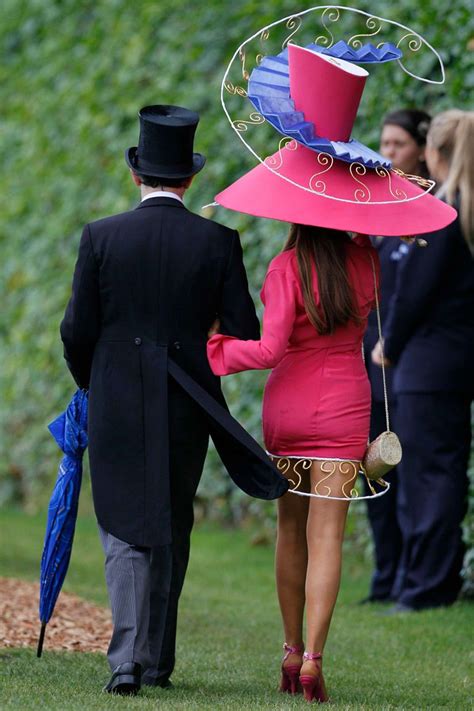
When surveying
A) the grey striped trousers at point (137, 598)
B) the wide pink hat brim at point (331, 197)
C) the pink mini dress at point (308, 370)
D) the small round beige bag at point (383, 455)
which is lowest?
the grey striped trousers at point (137, 598)

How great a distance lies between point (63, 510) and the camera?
4605mm

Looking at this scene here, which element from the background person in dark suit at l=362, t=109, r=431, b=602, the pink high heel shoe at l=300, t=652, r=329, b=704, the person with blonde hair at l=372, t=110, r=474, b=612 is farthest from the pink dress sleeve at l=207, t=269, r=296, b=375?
the background person in dark suit at l=362, t=109, r=431, b=602

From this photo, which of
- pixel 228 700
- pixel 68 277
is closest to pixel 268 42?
pixel 68 277

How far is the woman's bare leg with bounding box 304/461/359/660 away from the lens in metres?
4.25

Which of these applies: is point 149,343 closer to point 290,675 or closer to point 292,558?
point 292,558

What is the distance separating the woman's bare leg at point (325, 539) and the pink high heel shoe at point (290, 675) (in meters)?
0.16

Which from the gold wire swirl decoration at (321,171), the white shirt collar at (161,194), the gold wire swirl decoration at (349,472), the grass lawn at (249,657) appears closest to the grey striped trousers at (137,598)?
the grass lawn at (249,657)

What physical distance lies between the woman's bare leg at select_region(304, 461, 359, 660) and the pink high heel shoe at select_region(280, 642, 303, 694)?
0.16m

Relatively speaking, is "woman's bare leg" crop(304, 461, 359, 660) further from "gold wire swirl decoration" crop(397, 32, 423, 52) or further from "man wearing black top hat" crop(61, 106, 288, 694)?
"gold wire swirl decoration" crop(397, 32, 423, 52)

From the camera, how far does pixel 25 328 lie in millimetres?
10070

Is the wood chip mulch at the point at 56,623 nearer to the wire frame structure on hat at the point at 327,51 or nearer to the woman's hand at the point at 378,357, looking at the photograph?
the woman's hand at the point at 378,357

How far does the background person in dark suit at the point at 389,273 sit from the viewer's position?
619 centimetres

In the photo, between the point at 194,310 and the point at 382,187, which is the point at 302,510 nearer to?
the point at 194,310

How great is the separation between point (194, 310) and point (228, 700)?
1150 mm
